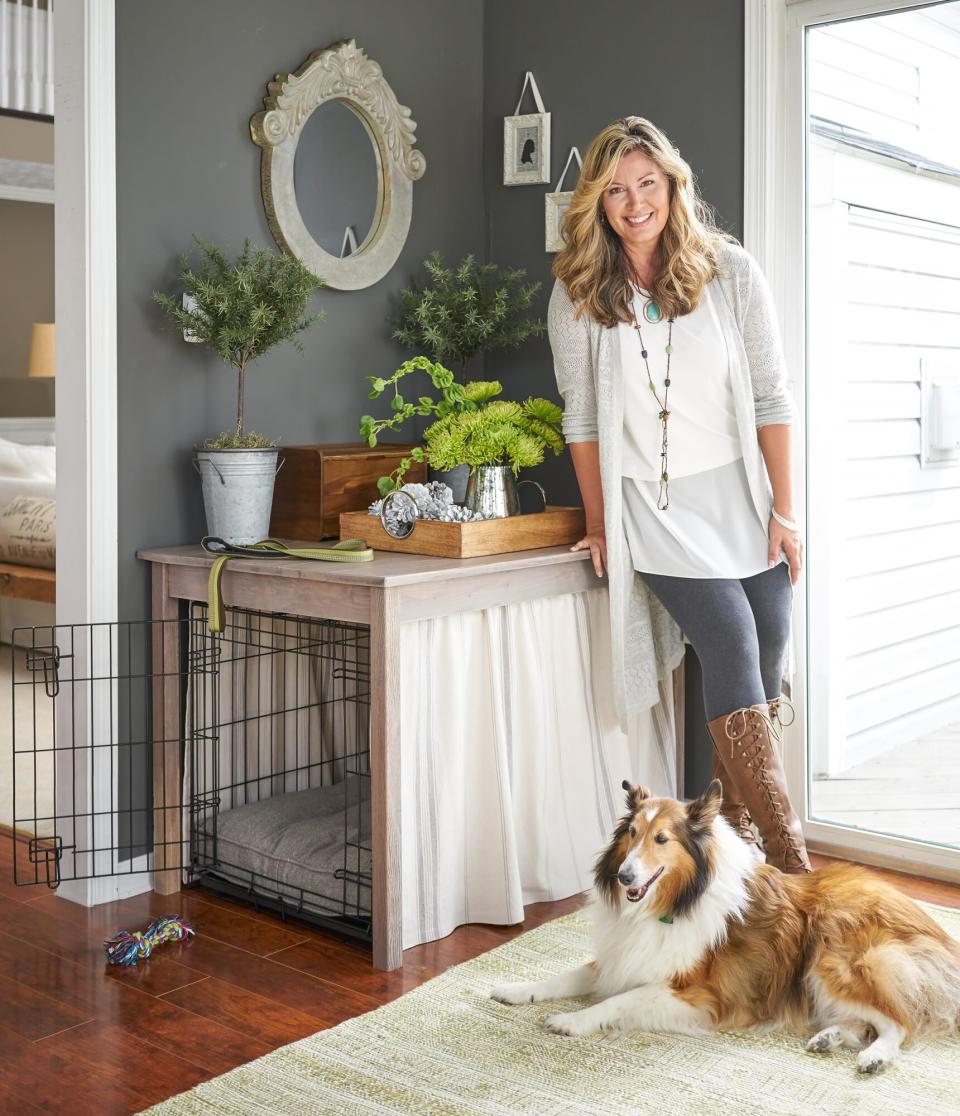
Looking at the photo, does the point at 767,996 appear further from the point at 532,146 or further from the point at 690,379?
the point at 532,146

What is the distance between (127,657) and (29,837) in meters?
0.75

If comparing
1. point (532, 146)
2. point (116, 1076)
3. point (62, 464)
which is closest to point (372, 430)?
point (62, 464)

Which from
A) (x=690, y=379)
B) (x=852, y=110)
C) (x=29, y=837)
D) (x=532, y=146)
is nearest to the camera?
(x=690, y=379)

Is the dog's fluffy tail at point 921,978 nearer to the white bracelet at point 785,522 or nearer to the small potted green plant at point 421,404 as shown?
the white bracelet at point 785,522

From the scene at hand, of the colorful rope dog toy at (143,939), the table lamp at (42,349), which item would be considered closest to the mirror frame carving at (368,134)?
the colorful rope dog toy at (143,939)

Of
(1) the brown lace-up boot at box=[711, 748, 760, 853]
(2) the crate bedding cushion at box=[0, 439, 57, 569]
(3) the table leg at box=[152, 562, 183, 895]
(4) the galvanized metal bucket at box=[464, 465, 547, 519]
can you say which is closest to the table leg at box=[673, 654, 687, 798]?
(1) the brown lace-up boot at box=[711, 748, 760, 853]

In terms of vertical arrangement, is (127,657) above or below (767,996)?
above

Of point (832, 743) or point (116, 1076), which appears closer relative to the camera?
point (116, 1076)

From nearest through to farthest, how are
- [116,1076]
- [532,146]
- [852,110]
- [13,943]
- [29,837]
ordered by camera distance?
[116,1076]
[13,943]
[852,110]
[29,837]
[532,146]

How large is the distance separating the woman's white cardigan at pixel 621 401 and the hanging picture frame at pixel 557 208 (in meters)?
0.60

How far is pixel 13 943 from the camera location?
2619mm

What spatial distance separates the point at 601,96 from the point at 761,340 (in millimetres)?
1018

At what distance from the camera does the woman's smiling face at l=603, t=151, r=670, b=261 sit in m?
2.72

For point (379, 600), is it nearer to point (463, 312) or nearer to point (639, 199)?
point (639, 199)
